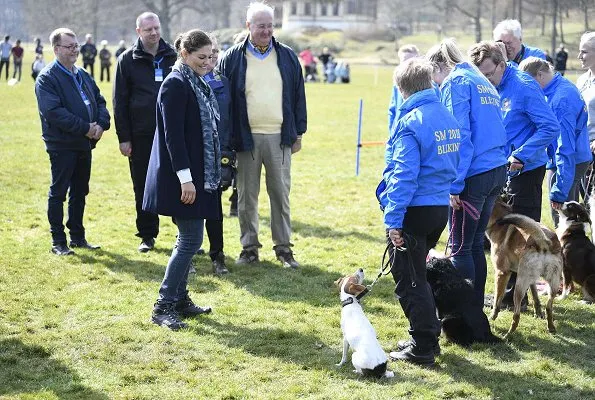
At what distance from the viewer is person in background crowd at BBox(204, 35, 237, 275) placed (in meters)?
6.66

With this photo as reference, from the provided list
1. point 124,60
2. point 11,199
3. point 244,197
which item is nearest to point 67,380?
point 244,197

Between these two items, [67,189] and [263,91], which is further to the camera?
[67,189]

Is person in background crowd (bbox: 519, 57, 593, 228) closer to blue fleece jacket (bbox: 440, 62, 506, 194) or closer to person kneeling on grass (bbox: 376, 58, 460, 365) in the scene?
blue fleece jacket (bbox: 440, 62, 506, 194)

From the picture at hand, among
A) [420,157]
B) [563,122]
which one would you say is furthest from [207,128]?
[563,122]

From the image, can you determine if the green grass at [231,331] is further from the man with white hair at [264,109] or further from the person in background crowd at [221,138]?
the man with white hair at [264,109]

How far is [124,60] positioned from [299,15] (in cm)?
9289

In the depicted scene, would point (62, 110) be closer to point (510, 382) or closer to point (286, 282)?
point (286, 282)

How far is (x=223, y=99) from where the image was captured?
6746 millimetres

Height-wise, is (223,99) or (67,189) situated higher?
(223,99)

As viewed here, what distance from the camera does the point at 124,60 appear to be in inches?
287

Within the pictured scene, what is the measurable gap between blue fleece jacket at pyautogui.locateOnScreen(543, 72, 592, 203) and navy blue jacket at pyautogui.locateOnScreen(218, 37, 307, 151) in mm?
2209

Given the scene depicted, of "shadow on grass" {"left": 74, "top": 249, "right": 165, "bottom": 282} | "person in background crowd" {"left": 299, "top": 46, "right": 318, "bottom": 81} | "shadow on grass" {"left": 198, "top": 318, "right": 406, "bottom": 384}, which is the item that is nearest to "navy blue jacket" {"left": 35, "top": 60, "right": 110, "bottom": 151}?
"shadow on grass" {"left": 74, "top": 249, "right": 165, "bottom": 282}

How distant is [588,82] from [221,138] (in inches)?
135

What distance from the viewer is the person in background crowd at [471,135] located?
16.6 feet
